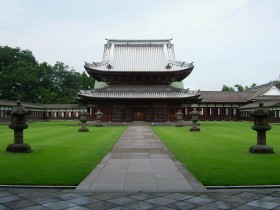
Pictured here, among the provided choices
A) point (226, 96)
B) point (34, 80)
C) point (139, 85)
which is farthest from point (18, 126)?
point (226, 96)

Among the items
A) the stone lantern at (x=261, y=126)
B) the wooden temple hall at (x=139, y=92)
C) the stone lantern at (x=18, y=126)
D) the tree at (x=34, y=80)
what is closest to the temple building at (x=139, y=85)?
the wooden temple hall at (x=139, y=92)

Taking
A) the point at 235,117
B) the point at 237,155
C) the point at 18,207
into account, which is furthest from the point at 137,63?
the point at 18,207

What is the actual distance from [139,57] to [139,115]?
1162 centimetres

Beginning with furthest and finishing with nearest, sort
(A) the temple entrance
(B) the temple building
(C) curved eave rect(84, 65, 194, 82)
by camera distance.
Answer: (A) the temple entrance < (C) curved eave rect(84, 65, 194, 82) < (B) the temple building

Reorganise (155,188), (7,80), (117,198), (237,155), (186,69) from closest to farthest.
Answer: (117,198)
(155,188)
(237,155)
(186,69)
(7,80)

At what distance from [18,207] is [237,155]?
36.6ft

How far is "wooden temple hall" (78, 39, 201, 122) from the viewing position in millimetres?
53000

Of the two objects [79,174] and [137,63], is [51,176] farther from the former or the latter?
[137,63]

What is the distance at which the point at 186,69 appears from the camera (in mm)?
53875

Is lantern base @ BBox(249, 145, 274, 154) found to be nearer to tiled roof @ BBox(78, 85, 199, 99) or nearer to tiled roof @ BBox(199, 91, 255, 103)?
tiled roof @ BBox(78, 85, 199, 99)

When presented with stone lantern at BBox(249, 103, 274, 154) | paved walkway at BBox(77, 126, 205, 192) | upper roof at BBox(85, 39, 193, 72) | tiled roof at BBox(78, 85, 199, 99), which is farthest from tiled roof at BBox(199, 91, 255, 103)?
paved walkway at BBox(77, 126, 205, 192)

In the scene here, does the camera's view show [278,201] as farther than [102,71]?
No

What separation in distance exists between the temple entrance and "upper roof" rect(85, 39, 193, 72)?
698cm

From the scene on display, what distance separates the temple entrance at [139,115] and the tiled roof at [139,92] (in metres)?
3.46
